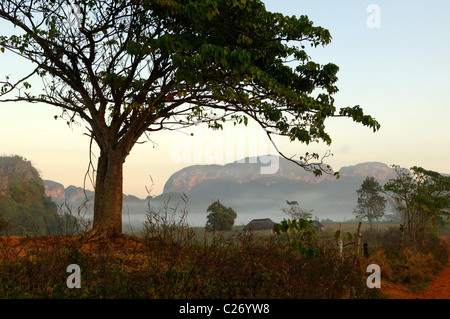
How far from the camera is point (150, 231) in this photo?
8141mm

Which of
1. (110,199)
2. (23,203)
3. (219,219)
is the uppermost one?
(110,199)

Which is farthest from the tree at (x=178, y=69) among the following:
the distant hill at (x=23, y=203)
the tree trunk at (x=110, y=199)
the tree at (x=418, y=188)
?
the distant hill at (x=23, y=203)

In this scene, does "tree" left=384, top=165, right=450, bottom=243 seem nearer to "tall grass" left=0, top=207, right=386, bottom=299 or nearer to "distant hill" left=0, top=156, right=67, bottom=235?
"tall grass" left=0, top=207, right=386, bottom=299

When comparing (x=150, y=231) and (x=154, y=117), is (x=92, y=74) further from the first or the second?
(x=150, y=231)

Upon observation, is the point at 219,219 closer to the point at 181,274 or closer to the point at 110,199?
the point at 110,199

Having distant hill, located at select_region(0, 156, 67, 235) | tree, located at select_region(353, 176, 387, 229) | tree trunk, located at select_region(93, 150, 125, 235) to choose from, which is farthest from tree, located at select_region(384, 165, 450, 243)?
distant hill, located at select_region(0, 156, 67, 235)

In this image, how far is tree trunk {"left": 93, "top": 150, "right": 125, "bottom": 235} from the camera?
13.7 metres

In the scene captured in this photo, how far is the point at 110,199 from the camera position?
45.5ft

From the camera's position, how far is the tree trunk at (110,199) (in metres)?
13.7

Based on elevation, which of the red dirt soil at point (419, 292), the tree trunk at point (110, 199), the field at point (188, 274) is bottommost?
the red dirt soil at point (419, 292)

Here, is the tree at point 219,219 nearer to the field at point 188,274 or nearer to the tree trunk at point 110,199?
the field at point 188,274

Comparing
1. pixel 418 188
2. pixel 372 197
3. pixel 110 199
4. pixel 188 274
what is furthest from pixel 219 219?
pixel 188 274

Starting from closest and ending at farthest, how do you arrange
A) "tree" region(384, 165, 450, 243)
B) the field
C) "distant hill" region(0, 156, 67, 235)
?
the field
"tree" region(384, 165, 450, 243)
"distant hill" region(0, 156, 67, 235)
